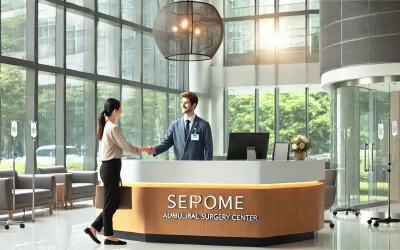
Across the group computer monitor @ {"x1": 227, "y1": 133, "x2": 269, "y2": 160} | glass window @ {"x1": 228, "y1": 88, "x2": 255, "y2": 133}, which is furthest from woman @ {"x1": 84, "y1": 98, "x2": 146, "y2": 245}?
glass window @ {"x1": 228, "y1": 88, "x2": 255, "y2": 133}

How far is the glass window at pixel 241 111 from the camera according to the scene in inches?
792

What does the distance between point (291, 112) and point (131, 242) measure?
41.6 feet

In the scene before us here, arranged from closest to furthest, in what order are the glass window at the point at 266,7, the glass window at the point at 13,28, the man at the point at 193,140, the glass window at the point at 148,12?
the man at the point at 193,140
the glass window at the point at 13,28
the glass window at the point at 148,12
the glass window at the point at 266,7

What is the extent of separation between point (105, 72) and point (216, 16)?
7419 millimetres

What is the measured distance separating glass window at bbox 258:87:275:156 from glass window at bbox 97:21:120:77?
5.99 m

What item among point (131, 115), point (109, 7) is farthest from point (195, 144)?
point (131, 115)

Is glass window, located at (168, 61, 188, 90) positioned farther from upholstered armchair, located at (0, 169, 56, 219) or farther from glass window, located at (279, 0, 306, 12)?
upholstered armchair, located at (0, 169, 56, 219)

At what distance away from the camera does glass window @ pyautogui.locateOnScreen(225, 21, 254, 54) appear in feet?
64.7

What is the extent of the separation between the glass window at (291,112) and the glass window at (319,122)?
0.26 meters

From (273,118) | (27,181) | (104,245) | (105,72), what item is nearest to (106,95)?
(105,72)

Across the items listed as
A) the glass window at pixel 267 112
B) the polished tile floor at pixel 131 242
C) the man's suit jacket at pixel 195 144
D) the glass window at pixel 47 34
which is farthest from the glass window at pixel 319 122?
the man's suit jacket at pixel 195 144

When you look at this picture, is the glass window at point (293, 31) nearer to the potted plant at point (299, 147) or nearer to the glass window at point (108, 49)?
the glass window at point (108, 49)

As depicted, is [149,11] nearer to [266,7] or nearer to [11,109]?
[266,7]

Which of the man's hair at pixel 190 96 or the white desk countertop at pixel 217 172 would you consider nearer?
the white desk countertop at pixel 217 172
